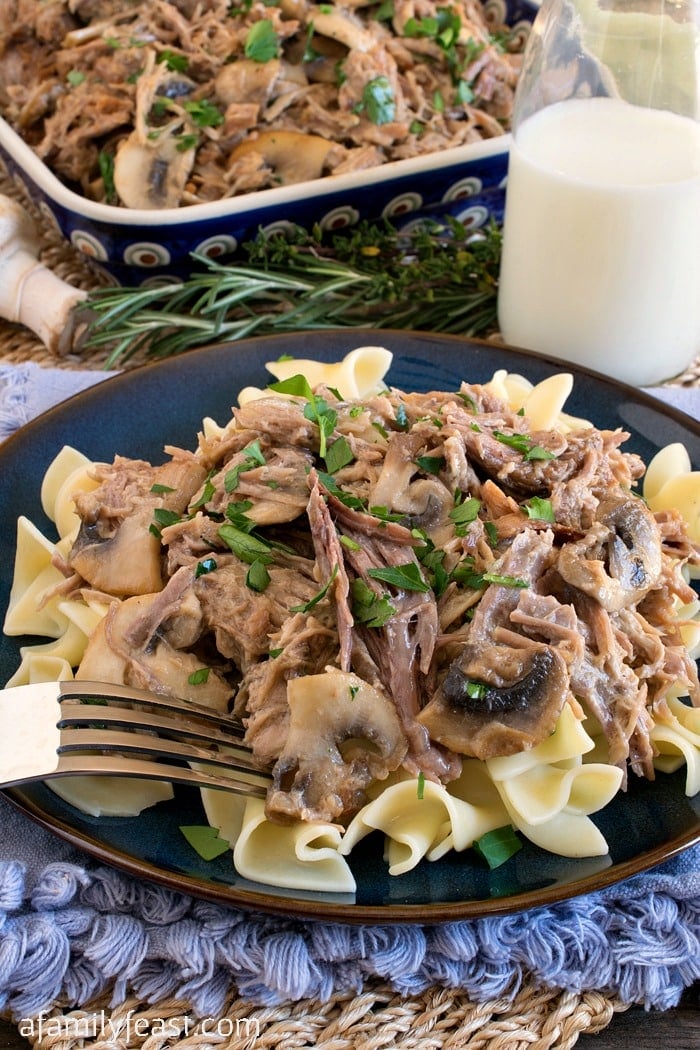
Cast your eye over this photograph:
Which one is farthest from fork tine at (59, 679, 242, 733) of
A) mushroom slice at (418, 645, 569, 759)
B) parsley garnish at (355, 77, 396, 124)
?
parsley garnish at (355, 77, 396, 124)

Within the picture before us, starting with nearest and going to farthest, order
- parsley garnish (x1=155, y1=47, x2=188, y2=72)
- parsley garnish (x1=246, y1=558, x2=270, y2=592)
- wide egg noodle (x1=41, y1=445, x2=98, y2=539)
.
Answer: parsley garnish (x1=246, y1=558, x2=270, y2=592) → wide egg noodle (x1=41, y1=445, x2=98, y2=539) → parsley garnish (x1=155, y1=47, x2=188, y2=72)

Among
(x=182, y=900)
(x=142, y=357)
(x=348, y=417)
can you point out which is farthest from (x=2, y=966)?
(x=142, y=357)

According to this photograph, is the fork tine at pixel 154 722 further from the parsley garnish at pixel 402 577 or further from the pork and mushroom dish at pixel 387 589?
the parsley garnish at pixel 402 577

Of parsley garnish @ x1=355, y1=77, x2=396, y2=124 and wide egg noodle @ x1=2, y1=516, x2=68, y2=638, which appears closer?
wide egg noodle @ x1=2, y1=516, x2=68, y2=638

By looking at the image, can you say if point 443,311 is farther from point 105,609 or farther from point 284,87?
point 105,609

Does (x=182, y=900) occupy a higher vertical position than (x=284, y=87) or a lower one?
lower

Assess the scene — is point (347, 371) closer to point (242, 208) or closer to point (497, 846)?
point (242, 208)

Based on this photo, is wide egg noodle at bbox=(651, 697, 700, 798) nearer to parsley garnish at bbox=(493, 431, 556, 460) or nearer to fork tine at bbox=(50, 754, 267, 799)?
parsley garnish at bbox=(493, 431, 556, 460)
